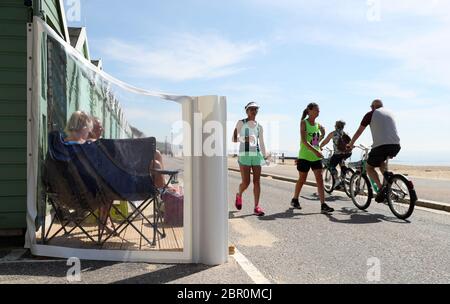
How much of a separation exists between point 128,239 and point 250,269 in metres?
1.38

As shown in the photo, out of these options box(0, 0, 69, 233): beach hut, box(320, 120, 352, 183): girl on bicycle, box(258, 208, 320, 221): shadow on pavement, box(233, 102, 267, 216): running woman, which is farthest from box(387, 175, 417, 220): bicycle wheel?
box(0, 0, 69, 233): beach hut

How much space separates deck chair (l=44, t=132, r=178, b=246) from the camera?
14.8 ft

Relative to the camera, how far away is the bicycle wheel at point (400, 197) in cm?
700

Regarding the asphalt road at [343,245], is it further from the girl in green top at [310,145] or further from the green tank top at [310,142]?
the green tank top at [310,142]

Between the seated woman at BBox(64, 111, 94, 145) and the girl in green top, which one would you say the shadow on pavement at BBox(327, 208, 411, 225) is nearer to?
the girl in green top

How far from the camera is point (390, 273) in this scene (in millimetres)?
4102

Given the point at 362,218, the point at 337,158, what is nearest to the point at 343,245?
the point at 362,218

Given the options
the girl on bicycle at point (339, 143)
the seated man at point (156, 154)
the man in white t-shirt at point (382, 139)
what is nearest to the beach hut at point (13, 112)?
the seated man at point (156, 154)

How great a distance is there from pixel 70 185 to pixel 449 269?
12.9 feet

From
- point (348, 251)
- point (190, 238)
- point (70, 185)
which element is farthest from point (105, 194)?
point (348, 251)

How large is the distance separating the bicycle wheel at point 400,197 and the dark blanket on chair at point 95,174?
4485mm

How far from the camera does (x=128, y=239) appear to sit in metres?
Answer: 4.66

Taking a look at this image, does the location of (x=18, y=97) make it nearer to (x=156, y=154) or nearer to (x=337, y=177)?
(x=156, y=154)
